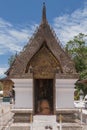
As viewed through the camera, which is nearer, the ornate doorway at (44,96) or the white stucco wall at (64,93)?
the white stucco wall at (64,93)

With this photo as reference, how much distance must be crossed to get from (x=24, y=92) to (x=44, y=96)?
132 centimetres

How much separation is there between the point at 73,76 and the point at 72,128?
229 centimetres

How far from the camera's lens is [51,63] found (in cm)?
1298

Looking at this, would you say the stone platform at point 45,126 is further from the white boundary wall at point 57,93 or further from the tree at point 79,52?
the tree at point 79,52

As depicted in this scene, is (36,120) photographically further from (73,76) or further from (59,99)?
(73,76)

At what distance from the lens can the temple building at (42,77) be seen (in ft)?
41.8

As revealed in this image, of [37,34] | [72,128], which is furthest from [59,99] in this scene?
[37,34]

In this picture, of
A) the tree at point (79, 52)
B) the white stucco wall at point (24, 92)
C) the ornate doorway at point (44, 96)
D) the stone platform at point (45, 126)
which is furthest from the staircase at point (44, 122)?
the tree at point (79, 52)

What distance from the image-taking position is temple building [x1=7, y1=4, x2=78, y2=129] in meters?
12.7

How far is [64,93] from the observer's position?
12953mm

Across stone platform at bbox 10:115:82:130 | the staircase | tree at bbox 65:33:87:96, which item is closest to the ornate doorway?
the staircase

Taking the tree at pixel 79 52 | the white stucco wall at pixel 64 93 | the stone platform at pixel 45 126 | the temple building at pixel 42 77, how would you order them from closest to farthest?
1. the stone platform at pixel 45 126
2. the temple building at pixel 42 77
3. the white stucco wall at pixel 64 93
4. the tree at pixel 79 52

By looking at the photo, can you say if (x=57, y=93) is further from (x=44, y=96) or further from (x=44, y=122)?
(x=44, y=122)

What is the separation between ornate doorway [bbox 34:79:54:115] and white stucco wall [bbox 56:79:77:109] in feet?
1.97
